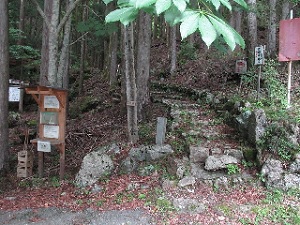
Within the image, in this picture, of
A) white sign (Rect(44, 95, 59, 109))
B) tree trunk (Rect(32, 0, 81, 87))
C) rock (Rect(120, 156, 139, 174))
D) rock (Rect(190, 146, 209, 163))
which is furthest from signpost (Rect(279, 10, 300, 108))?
white sign (Rect(44, 95, 59, 109))

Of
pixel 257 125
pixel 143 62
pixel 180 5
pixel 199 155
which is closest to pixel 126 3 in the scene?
pixel 180 5

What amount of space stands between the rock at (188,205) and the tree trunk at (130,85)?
200 centimetres

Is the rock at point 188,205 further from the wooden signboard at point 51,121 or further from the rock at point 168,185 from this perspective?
the wooden signboard at point 51,121

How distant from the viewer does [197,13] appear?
1.44 m

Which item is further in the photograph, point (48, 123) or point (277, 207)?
point (48, 123)

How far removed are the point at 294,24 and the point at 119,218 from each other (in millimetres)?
5379

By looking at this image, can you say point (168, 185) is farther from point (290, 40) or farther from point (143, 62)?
point (290, 40)

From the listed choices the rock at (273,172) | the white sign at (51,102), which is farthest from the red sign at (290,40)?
the white sign at (51,102)

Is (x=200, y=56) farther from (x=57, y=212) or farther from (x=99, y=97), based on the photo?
(x=57, y=212)

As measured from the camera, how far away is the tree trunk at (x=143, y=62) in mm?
7863

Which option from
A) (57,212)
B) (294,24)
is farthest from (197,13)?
(294,24)

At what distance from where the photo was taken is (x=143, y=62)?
7914 mm

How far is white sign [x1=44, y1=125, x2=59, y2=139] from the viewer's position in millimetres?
6141

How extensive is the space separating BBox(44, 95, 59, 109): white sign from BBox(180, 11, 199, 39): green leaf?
16.8 feet
